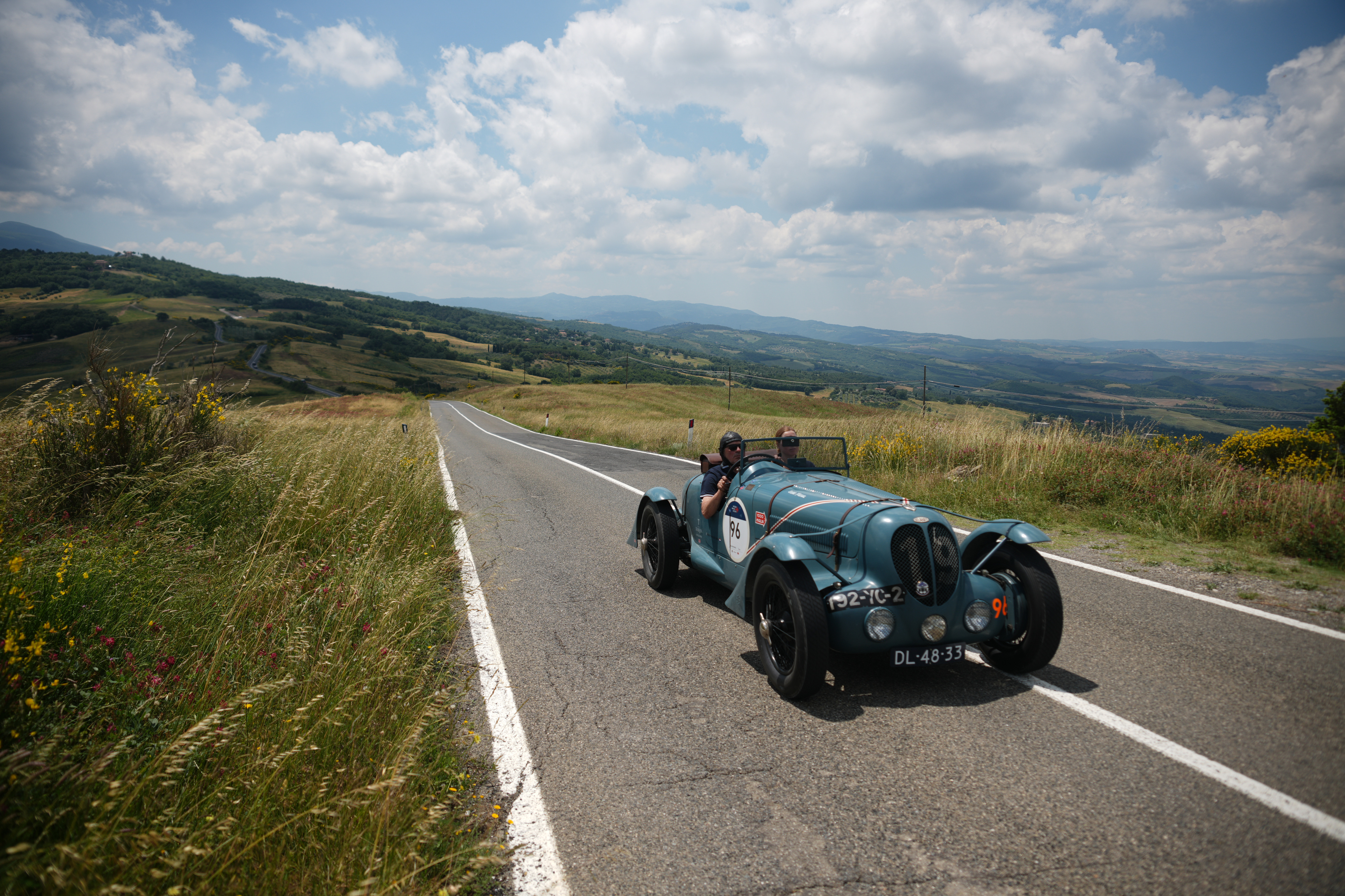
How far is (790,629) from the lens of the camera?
404 cm

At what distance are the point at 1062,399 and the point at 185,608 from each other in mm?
67911

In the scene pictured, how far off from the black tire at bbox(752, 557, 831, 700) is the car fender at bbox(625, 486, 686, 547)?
184 cm

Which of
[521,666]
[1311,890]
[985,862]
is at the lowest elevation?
[521,666]

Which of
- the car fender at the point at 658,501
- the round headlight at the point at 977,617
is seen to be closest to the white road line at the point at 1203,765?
the round headlight at the point at 977,617

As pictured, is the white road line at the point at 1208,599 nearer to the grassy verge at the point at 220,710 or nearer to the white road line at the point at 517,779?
the white road line at the point at 517,779

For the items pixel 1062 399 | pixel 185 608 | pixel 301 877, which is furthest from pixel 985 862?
pixel 1062 399

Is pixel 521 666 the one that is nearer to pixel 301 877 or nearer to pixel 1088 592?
pixel 301 877

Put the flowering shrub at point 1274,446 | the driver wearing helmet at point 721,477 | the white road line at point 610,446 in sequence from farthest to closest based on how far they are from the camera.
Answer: the white road line at point 610,446 < the flowering shrub at point 1274,446 < the driver wearing helmet at point 721,477

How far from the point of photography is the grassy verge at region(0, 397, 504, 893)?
7.06ft

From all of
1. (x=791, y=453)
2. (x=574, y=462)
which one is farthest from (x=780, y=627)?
(x=574, y=462)

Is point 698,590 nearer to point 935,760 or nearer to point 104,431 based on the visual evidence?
point 935,760

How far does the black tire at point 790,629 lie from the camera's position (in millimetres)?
3652

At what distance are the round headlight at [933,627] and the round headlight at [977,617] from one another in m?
0.17

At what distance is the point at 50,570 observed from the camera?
3.57 meters
